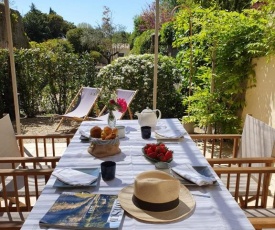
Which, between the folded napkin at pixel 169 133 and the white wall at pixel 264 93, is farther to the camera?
the white wall at pixel 264 93

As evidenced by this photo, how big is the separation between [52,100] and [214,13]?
3.75 m

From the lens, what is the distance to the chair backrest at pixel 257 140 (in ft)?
6.19

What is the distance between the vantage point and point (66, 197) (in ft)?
3.88

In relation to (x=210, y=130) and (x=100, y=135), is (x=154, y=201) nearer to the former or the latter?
(x=100, y=135)

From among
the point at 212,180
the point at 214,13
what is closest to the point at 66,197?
the point at 212,180

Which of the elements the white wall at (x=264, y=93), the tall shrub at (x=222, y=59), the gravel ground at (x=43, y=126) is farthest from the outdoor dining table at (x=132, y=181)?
the gravel ground at (x=43, y=126)

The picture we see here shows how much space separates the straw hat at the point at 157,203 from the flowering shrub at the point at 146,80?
425 cm

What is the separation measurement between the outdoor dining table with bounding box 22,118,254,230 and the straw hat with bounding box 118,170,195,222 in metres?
0.03

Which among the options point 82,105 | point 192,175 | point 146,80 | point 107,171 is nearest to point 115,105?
point 107,171

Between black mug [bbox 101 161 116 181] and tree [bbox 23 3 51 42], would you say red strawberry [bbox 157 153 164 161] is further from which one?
tree [bbox 23 3 51 42]

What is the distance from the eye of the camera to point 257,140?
6.70ft

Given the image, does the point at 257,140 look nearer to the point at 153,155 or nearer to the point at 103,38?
the point at 153,155

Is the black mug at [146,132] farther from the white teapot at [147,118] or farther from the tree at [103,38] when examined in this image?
the tree at [103,38]

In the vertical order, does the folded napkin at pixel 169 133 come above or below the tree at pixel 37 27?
below
